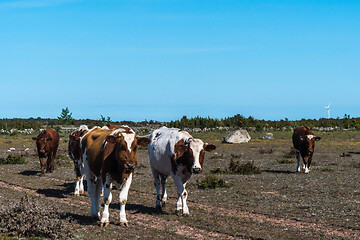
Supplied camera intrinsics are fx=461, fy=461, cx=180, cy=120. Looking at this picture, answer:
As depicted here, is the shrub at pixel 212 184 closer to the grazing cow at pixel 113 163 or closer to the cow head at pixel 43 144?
the grazing cow at pixel 113 163

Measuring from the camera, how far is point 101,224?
12.0 meters

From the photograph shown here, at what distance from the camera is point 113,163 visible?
11.9 meters

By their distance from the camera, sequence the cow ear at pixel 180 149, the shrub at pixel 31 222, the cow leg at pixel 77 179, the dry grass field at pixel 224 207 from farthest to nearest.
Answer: the cow leg at pixel 77 179
the cow ear at pixel 180 149
the dry grass field at pixel 224 207
the shrub at pixel 31 222

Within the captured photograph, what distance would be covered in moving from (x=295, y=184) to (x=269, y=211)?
7.28 meters

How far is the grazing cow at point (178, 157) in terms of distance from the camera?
1357 cm

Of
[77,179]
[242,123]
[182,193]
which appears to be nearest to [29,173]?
[77,179]

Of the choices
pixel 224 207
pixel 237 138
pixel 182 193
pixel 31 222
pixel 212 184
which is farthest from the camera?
pixel 237 138

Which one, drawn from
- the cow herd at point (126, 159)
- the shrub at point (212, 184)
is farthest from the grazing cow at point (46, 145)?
the cow herd at point (126, 159)

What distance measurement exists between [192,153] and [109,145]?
2.61m

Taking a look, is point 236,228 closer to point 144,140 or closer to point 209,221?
point 209,221

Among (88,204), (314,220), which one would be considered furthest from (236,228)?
(88,204)

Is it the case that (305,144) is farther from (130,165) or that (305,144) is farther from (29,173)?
(130,165)

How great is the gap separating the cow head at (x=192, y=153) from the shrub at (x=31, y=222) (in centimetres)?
406

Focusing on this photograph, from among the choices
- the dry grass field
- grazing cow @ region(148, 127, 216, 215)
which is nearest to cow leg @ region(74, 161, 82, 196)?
the dry grass field
